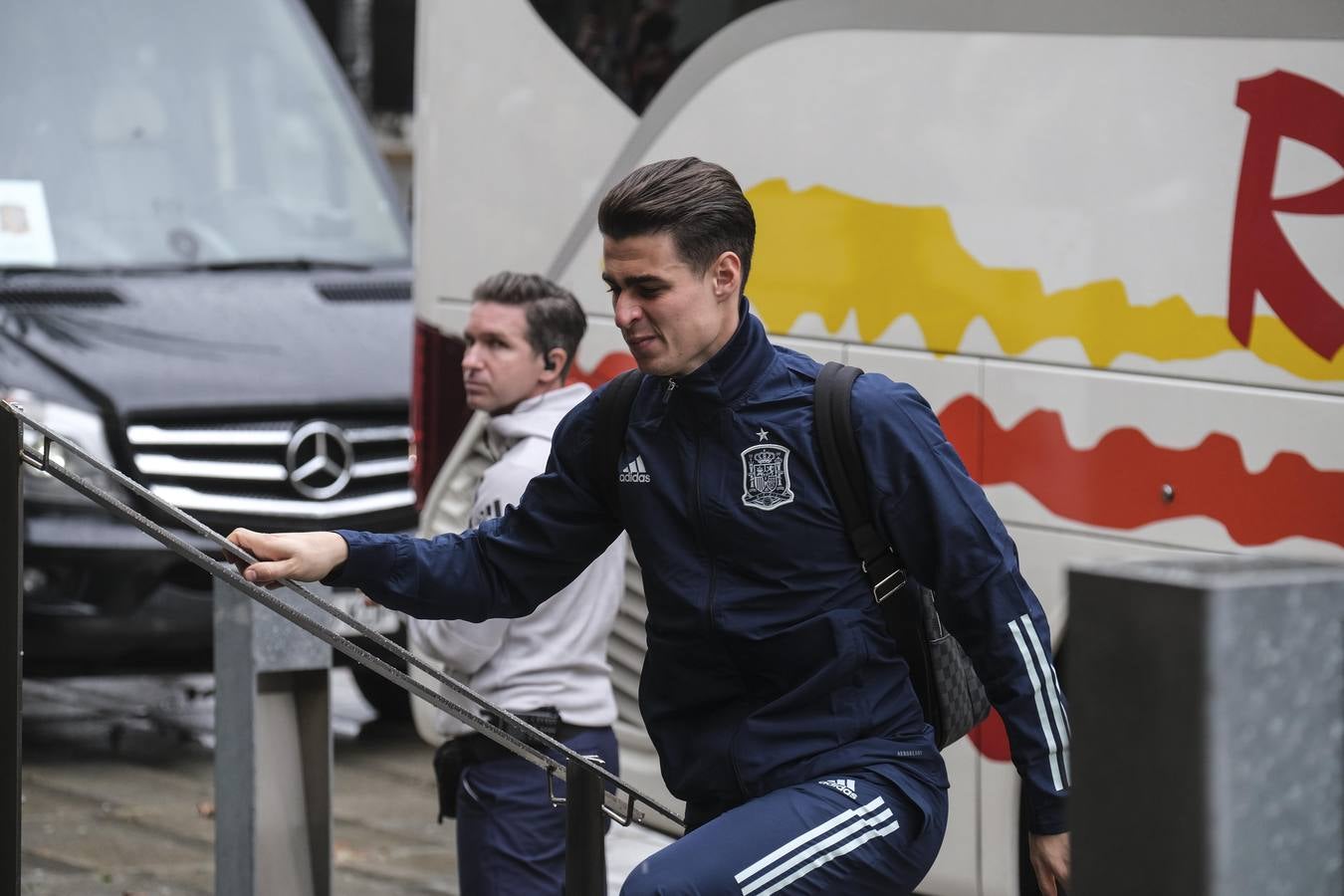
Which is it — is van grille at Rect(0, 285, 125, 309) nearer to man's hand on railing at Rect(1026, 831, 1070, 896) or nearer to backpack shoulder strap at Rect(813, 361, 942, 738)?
backpack shoulder strap at Rect(813, 361, 942, 738)

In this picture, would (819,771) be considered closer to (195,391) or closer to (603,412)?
(603,412)

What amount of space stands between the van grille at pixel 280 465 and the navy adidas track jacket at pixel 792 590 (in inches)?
182

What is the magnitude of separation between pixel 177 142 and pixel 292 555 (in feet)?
17.8

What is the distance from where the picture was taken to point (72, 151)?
26.7 feet

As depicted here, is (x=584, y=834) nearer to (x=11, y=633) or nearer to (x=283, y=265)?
(x=11, y=633)

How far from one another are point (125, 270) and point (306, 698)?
3.69 m

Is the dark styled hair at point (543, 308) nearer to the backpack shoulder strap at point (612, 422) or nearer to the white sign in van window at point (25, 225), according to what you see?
the backpack shoulder strap at point (612, 422)

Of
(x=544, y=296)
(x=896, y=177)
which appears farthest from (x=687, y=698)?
(x=896, y=177)

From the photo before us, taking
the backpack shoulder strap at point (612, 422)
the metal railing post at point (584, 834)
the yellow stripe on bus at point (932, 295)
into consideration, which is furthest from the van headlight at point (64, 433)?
the metal railing post at point (584, 834)

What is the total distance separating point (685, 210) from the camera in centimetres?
308

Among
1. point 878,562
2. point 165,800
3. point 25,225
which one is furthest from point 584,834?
point 25,225

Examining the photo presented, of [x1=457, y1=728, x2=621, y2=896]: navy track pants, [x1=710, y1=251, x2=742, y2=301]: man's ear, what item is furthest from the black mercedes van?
[x1=710, y1=251, x2=742, y2=301]: man's ear

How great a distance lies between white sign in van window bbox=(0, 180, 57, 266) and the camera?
7844 mm

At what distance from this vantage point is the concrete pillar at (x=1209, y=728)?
2.09m
